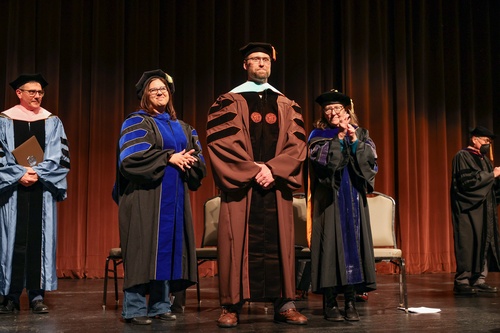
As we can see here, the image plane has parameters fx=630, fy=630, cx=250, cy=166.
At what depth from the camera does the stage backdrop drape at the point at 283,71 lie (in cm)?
818

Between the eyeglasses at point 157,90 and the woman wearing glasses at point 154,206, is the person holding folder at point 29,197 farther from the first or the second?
the eyeglasses at point 157,90

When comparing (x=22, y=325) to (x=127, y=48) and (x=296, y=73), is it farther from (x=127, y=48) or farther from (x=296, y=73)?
(x=296, y=73)

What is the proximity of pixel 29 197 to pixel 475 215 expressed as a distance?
14.4 feet

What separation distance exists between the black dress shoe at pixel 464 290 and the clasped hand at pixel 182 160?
128 inches

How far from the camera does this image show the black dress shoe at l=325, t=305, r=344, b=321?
438 centimetres

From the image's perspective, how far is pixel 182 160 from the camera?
4.45 m

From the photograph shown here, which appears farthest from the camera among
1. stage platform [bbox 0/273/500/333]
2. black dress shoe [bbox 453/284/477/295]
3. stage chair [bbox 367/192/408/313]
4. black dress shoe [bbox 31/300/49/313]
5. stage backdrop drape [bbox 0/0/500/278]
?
stage backdrop drape [bbox 0/0/500/278]

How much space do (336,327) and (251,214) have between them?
0.93 meters

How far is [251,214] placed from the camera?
4281 mm

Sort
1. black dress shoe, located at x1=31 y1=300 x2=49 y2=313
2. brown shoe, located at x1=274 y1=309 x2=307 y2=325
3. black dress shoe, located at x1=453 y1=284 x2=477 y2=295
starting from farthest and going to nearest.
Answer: black dress shoe, located at x1=453 y1=284 x2=477 y2=295, black dress shoe, located at x1=31 y1=300 x2=49 y2=313, brown shoe, located at x1=274 y1=309 x2=307 y2=325

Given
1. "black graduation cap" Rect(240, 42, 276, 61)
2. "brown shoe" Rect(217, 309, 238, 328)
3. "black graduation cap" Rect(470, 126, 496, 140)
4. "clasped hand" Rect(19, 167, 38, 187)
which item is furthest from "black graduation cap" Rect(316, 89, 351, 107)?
"black graduation cap" Rect(470, 126, 496, 140)

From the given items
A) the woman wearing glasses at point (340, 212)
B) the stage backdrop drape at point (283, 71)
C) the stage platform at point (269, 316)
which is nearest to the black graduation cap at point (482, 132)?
the stage platform at point (269, 316)

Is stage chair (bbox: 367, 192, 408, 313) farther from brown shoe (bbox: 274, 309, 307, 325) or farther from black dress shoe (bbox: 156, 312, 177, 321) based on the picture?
black dress shoe (bbox: 156, 312, 177, 321)

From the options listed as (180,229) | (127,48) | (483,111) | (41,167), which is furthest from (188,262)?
(483,111)
